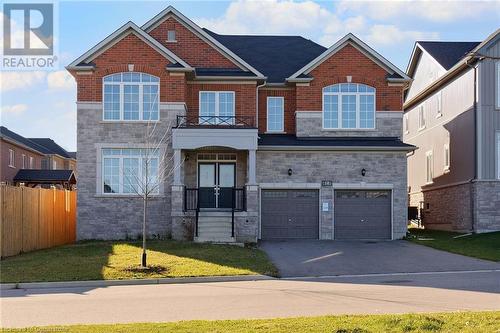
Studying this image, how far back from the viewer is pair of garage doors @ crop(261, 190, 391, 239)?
2720cm

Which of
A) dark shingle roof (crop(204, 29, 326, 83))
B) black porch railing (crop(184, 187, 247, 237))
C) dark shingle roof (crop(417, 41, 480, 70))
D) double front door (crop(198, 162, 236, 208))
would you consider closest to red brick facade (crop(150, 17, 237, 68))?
dark shingle roof (crop(204, 29, 326, 83))

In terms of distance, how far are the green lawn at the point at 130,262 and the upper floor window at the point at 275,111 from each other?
8393mm

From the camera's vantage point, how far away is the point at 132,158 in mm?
26453

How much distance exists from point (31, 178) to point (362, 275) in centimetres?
3589

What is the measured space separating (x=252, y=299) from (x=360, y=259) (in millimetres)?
8625

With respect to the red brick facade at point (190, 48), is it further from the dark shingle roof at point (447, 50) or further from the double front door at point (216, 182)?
the dark shingle roof at point (447, 50)

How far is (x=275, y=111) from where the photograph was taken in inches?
1174

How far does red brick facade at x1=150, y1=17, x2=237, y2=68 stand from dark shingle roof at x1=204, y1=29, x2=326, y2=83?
298 cm

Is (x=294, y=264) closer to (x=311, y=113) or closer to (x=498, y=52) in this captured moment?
(x=311, y=113)

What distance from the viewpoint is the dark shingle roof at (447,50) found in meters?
33.0

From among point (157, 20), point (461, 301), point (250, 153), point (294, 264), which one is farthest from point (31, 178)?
point (461, 301)

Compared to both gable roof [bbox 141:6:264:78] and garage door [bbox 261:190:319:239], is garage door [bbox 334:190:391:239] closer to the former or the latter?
garage door [bbox 261:190:319:239]

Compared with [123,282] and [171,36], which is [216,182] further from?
[123,282]

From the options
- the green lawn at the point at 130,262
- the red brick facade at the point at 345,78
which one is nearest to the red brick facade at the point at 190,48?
the red brick facade at the point at 345,78
